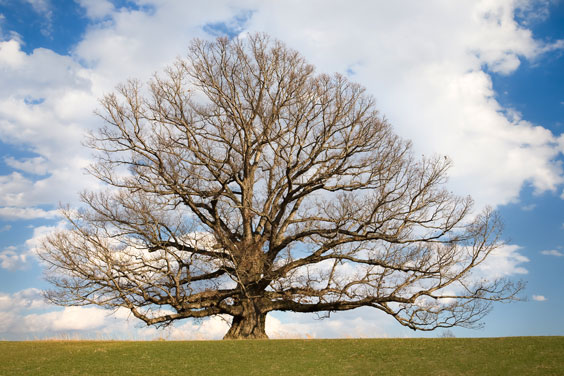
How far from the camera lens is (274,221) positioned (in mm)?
20953

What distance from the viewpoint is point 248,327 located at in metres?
20.3

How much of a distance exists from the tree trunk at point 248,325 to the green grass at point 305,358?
3617 mm

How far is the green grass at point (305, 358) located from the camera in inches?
487

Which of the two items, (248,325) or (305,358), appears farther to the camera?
(248,325)

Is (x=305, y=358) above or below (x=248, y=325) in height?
below

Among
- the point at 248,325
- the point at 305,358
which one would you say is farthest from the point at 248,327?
the point at 305,358

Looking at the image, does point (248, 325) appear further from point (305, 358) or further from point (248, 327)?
point (305, 358)

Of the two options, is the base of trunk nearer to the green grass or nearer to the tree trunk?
the tree trunk

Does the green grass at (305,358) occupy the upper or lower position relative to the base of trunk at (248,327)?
lower

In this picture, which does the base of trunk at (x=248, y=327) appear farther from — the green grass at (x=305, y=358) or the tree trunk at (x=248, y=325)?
the green grass at (x=305, y=358)

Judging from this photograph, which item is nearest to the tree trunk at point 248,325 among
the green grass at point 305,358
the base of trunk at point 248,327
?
the base of trunk at point 248,327

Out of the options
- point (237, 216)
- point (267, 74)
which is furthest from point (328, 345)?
point (267, 74)

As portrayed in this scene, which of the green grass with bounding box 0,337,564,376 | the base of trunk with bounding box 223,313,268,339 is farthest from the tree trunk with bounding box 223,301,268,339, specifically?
the green grass with bounding box 0,337,564,376

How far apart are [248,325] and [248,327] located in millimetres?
76
